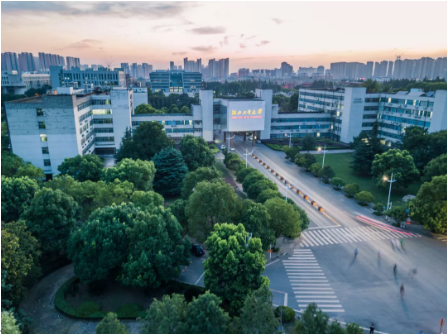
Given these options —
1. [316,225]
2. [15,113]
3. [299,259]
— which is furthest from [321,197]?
[15,113]

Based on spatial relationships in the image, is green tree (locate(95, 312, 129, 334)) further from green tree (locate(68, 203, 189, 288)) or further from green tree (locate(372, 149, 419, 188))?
green tree (locate(372, 149, 419, 188))

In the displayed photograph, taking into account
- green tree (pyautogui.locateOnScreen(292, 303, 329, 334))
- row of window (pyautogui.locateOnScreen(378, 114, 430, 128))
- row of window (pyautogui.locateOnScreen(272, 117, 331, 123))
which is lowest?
green tree (pyautogui.locateOnScreen(292, 303, 329, 334))

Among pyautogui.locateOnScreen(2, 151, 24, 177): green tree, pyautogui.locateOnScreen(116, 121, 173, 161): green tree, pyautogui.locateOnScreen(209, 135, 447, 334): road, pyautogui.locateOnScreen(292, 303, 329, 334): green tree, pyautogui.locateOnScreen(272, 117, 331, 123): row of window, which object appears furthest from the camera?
pyautogui.locateOnScreen(272, 117, 331, 123): row of window

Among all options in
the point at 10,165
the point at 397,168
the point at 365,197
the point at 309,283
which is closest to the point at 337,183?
the point at 365,197

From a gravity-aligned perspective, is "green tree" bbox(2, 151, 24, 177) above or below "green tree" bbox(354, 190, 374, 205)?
above

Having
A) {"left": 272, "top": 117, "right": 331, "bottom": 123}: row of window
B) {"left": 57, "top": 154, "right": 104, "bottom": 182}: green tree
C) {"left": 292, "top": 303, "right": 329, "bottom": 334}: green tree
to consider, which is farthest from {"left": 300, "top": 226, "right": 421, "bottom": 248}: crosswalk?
{"left": 272, "top": 117, "right": 331, "bottom": 123}: row of window

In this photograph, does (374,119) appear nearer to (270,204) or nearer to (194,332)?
(270,204)
